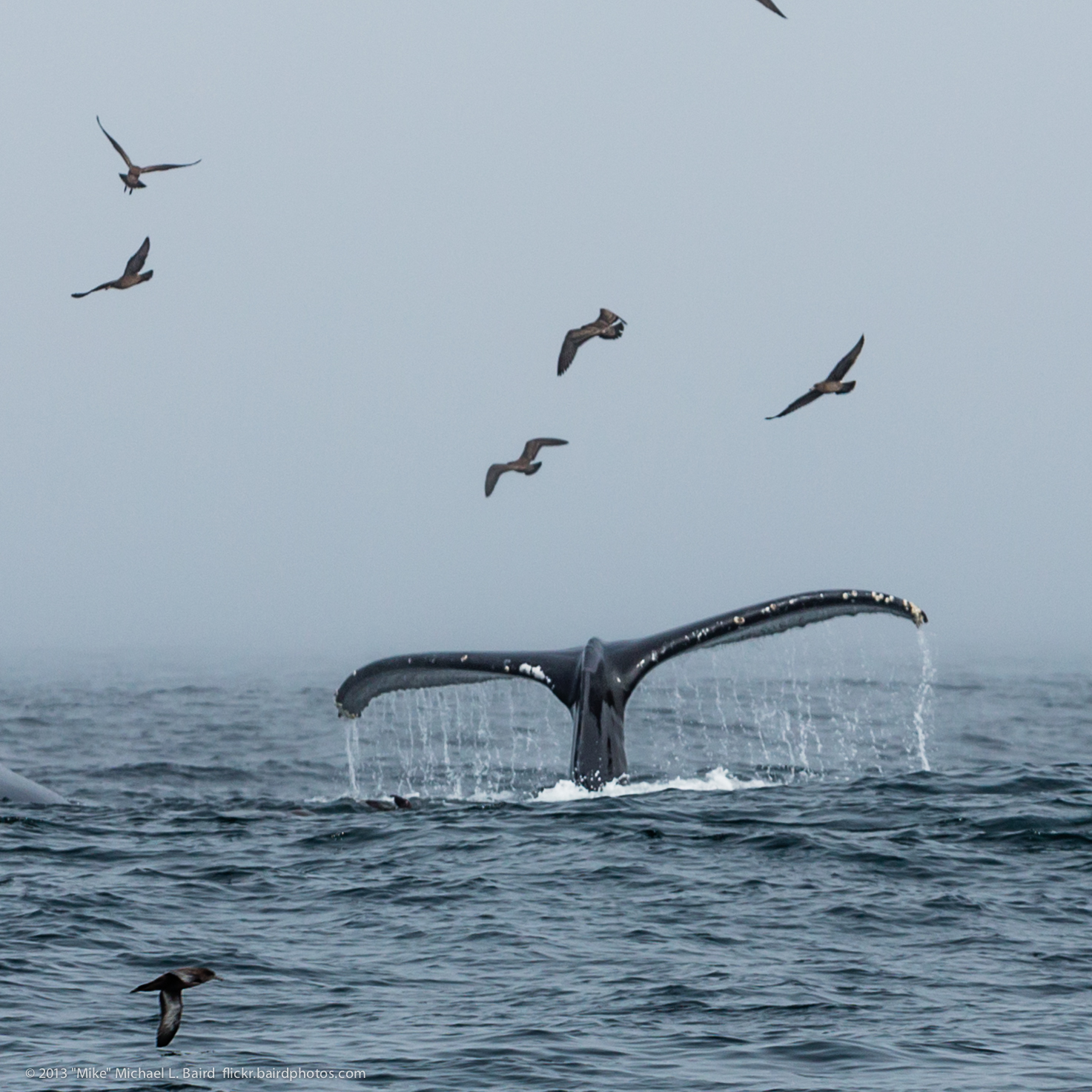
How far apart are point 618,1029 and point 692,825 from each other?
223 inches

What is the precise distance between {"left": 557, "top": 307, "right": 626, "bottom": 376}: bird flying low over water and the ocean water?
399cm

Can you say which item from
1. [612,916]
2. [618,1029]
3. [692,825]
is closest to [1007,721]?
[692,825]

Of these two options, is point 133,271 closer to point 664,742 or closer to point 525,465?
point 525,465

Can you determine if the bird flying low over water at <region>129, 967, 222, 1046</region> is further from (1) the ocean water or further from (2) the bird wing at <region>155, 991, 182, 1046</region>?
(1) the ocean water

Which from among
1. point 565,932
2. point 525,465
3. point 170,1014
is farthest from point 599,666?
point 170,1014

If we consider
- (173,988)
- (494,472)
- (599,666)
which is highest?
(494,472)

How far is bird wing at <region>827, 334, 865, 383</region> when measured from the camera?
13172 millimetres

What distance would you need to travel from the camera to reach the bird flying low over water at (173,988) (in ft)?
24.7

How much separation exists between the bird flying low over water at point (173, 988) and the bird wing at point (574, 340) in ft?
27.3

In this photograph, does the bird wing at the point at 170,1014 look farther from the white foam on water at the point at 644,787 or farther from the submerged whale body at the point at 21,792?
the submerged whale body at the point at 21,792

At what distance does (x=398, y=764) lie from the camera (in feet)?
85.6

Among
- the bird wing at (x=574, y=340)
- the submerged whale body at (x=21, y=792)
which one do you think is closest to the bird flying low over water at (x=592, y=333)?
the bird wing at (x=574, y=340)

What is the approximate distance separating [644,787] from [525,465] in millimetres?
3499

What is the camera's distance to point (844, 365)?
13703 mm
